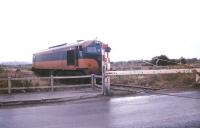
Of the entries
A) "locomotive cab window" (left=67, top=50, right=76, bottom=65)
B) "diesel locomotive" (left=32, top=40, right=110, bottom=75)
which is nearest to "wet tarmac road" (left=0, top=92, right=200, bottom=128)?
"diesel locomotive" (left=32, top=40, right=110, bottom=75)

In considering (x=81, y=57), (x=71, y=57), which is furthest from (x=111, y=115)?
(x=71, y=57)

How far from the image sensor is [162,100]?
51.3ft

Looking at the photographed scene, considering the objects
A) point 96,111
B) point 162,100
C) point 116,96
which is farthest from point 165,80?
point 96,111

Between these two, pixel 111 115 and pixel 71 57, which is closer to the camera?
pixel 111 115

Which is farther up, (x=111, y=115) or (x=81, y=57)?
(x=81, y=57)

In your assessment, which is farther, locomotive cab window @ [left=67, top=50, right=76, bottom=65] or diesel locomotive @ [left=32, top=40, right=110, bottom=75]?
locomotive cab window @ [left=67, top=50, right=76, bottom=65]

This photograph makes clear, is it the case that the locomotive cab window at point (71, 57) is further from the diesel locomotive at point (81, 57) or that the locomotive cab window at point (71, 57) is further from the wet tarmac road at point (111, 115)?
the wet tarmac road at point (111, 115)

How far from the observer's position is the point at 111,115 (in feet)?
40.0

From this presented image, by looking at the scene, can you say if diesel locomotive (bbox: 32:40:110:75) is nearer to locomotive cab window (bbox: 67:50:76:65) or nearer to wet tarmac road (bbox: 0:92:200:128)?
locomotive cab window (bbox: 67:50:76:65)

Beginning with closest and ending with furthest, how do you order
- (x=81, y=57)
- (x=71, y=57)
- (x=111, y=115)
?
1. (x=111, y=115)
2. (x=81, y=57)
3. (x=71, y=57)

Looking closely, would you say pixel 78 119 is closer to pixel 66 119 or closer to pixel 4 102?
pixel 66 119

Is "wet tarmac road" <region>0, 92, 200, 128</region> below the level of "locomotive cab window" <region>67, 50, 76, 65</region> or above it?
below

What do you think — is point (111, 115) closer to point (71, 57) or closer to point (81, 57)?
point (81, 57)

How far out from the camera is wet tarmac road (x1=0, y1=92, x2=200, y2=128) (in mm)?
10609
